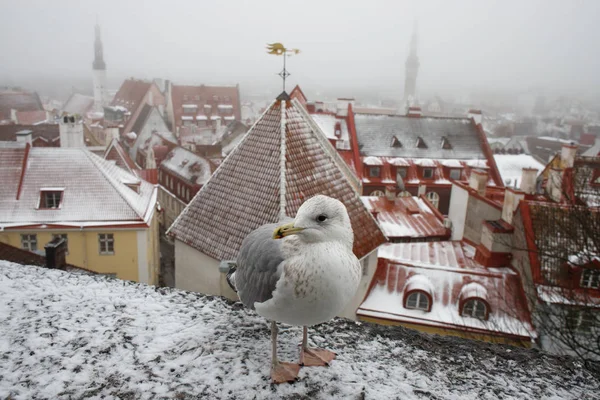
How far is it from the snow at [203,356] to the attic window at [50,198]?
1595 centimetres

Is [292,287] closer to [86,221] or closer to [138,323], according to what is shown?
[138,323]

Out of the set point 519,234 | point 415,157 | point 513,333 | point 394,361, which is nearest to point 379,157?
point 415,157

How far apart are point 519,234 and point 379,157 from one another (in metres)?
16.7

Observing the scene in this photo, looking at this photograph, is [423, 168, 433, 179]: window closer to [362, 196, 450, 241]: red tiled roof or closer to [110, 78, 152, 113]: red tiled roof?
[362, 196, 450, 241]: red tiled roof

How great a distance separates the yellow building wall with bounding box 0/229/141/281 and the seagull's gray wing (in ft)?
52.9

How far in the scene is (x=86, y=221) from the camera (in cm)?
1786

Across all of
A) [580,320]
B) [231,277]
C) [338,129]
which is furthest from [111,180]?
[231,277]

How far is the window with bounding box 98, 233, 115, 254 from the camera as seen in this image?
18.2 metres

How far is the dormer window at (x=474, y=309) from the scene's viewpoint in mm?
12570

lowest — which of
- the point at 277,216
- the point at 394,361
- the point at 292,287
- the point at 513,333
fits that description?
the point at 513,333

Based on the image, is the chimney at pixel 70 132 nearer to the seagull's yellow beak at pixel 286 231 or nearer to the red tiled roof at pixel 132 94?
the seagull's yellow beak at pixel 286 231

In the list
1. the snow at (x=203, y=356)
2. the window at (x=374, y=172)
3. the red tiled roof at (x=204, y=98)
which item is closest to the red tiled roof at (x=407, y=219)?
the window at (x=374, y=172)

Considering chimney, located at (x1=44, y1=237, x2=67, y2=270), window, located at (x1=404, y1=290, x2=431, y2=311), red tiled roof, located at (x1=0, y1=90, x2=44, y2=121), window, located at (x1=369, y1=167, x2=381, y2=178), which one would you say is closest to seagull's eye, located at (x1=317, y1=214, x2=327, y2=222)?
chimney, located at (x1=44, y1=237, x2=67, y2=270)

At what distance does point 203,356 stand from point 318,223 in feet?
3.47
